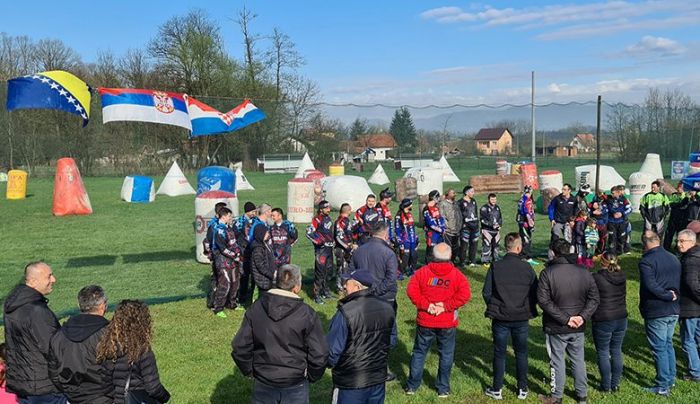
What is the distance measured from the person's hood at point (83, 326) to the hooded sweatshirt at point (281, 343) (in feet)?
3.34

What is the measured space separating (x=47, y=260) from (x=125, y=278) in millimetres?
3217

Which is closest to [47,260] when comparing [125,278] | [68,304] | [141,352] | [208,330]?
[125,278]

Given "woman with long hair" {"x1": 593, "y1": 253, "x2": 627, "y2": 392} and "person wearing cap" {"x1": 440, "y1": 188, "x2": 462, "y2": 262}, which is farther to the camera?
"person wearing cap" {"x1": 440, "y1": 188, "x2": 462, "y2": 262}

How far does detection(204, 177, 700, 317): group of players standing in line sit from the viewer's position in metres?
9.49

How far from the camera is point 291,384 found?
4.48 m

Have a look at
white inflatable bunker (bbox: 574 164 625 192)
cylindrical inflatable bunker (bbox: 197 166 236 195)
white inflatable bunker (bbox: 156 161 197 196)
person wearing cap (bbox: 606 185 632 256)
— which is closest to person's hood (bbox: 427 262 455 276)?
person wearing cap (bbox: 606 185 632 256)

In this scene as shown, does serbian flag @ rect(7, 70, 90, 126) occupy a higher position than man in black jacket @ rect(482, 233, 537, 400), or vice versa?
serbian flag @ rect(7, 70, 90, 126)

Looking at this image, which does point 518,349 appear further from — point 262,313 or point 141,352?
point 141,352

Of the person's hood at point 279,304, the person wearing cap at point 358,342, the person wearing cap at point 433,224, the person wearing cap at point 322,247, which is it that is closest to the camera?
the person's hood at point 279,304

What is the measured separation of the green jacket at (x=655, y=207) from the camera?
47.3ft

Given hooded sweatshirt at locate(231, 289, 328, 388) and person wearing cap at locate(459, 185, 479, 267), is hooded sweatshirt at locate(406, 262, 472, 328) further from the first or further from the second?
person wearing cap at locate(459, 185, 479, 267)

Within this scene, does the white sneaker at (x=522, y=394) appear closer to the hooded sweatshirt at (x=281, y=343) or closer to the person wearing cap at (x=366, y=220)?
the hooded sweatshirt at (x=281, y=343)

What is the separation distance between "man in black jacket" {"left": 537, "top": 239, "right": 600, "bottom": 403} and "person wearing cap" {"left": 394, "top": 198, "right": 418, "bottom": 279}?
570 centimetres

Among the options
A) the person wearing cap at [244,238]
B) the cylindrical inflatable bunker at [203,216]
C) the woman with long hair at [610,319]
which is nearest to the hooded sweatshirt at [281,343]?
the woman with long hair at [610,319]
